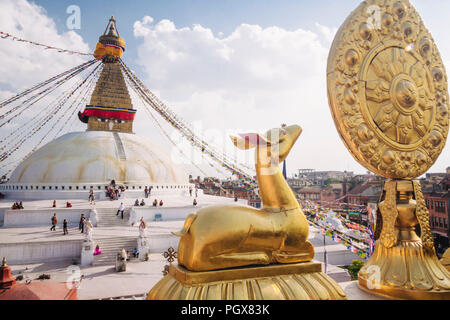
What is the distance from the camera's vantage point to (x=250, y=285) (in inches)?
→ 91.9

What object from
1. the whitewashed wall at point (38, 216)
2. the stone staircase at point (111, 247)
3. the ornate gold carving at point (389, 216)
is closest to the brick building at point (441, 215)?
the stone staircase at point (111, 247)

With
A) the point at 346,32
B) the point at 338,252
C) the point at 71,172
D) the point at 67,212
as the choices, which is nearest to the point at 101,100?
the point at 71,172

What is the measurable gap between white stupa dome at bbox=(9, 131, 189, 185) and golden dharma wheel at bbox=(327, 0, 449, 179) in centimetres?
1941

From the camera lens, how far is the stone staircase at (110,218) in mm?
14319

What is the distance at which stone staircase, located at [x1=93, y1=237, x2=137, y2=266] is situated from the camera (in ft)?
34.9

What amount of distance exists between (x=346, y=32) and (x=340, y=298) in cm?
266

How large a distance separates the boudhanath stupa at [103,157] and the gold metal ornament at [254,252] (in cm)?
1784

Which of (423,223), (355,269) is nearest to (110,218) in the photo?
(355,269)

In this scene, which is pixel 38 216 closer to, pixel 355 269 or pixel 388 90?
pixel 355 269

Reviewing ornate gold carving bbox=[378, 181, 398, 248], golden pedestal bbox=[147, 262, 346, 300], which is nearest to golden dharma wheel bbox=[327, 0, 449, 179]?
ornate gold carving bbox=[378, 181, 398, 248]

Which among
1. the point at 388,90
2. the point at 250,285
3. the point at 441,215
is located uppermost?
the point at 388,90

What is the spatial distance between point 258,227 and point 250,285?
458 millimetres

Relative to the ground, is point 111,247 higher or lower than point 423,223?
lower

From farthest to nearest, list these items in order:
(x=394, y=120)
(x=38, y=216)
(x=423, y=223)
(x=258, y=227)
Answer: (x=38, y=216)
(x=423, y=223)
(x=394, y=120)
(x=258, y=227)
